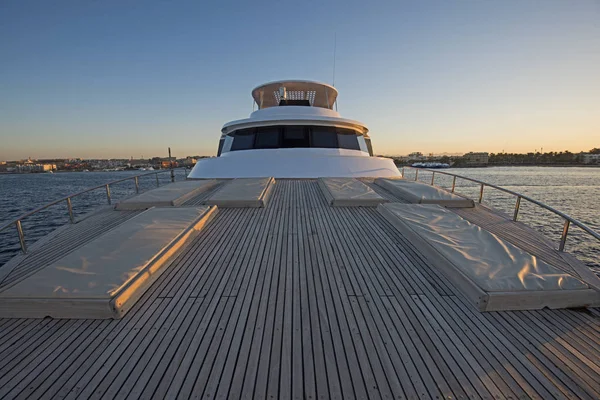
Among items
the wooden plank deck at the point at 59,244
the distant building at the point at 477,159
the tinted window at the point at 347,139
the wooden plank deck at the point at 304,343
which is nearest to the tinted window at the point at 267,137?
the tinted window at the point at 347,139

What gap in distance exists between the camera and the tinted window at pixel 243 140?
1360cm

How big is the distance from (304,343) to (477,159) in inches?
5575

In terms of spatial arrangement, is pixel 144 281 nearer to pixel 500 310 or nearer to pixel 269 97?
pixel 500 310

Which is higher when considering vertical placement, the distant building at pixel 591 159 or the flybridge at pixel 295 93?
the flybridge at pixel 295 93

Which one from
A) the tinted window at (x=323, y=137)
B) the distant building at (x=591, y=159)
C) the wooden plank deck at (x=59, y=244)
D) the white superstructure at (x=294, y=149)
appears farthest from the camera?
the distant building at (x=591, y=159)

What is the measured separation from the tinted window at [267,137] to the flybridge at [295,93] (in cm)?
354

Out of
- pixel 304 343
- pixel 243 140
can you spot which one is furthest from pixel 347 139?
pixel 304 343

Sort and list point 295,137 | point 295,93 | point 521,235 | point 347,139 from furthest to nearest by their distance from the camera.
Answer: point 295,93, point 347,139, point 295,137, point 521,235

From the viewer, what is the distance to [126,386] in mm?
2209

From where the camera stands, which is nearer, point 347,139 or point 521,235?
point 521,235

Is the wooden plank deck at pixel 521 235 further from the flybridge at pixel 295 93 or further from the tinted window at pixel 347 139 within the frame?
the flybridge at pixel 295 93

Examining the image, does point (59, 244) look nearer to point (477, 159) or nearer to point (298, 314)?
point (298, 314)

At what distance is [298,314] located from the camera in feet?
10.0

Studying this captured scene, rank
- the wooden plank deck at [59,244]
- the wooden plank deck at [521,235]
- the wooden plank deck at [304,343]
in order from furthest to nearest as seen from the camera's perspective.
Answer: the wooden plank deck at [521,235], the wooden plank deck at [59,244], the wooden plank deck at [304,343]
